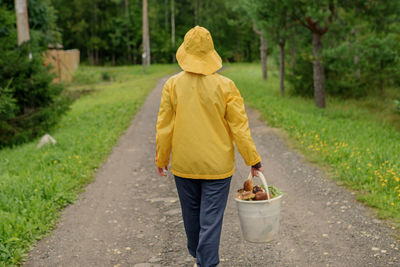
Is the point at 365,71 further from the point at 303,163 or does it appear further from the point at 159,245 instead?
the point at 159,245

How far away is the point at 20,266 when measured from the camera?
430 centimetres

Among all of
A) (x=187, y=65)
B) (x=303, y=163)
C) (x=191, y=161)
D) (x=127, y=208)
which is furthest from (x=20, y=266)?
(x=303, y=163)

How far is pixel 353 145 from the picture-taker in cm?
829

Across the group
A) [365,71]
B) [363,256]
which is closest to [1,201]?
[363,256]

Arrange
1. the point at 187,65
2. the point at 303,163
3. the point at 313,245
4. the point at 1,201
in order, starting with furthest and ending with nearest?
the point at 303,163 < the point at 1,201 < the point at 313,245 < the point at 187,65

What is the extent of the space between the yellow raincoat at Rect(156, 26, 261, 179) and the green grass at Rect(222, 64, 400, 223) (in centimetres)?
→ 266

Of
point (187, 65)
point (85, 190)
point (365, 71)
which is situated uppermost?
point (187, 65)

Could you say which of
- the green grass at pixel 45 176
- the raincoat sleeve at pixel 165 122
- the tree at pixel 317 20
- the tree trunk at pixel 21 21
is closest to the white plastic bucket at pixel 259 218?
the raincoat sleeve at pixel 165 122

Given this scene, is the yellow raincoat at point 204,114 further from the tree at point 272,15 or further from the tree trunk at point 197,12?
the tree trunk at point 197,12

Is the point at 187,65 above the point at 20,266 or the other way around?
above

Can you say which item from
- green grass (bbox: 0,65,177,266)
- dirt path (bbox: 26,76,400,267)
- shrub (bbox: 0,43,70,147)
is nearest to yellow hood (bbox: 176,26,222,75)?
dirt path (bbox: 26,76,400,267)

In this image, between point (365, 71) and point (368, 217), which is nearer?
point (368, 217)

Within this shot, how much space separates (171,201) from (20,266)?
7.47 ft

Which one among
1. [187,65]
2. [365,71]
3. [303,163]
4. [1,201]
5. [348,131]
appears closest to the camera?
[187,65]
